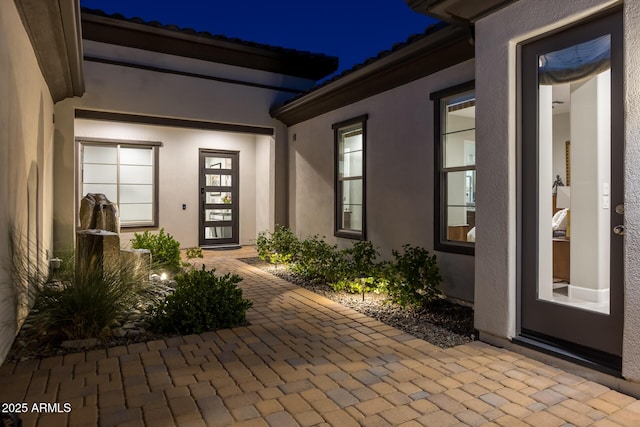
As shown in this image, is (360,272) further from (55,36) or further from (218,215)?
(218,215)

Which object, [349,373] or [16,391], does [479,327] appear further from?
[16,391]

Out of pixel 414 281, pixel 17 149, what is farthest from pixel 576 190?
pixel 17 149

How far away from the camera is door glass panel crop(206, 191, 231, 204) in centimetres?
1071

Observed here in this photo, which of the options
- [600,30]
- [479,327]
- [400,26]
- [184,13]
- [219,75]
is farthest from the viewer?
[400,26]

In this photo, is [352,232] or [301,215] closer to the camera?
[352,232]

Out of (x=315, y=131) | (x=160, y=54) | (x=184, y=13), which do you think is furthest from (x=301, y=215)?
(x=184, y=13)

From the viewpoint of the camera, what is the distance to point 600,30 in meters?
3.02

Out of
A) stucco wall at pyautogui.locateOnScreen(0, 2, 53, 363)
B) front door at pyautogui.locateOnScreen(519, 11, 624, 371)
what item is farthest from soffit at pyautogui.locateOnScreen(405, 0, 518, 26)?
stucco wall at pyautogui.locateOnScreen(0, 2, 53, 363)

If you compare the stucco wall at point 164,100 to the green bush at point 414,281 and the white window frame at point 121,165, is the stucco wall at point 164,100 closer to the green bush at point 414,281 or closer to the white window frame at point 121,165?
the white window frame at point 121,165

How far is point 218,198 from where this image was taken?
1087cm

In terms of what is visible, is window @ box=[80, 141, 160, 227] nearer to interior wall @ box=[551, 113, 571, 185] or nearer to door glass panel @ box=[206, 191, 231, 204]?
door glass panel @ box=[206, 191, 231, 204]

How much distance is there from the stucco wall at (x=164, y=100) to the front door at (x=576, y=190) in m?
5.99

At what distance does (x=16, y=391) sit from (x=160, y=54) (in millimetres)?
6736

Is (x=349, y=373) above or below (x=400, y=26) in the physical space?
below
